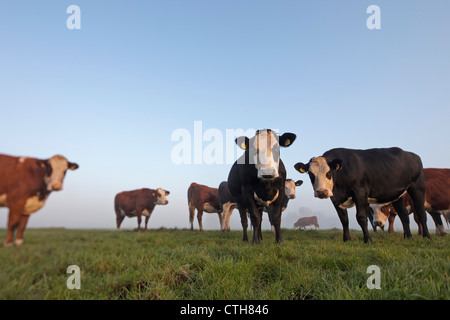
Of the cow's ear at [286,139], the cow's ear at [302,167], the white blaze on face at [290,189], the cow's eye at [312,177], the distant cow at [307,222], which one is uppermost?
the cow's ear at [286,139]

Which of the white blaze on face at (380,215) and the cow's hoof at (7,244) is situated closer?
the cow's hoof at (7,244)

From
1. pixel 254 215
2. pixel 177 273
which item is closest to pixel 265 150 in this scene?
pixel 254 215

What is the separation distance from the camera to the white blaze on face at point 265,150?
5358 mm

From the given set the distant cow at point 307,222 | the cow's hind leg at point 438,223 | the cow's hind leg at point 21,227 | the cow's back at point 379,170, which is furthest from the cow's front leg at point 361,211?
the distant cow at point 307,222

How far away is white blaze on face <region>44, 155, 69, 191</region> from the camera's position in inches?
51.6

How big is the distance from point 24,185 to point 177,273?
2452 mm

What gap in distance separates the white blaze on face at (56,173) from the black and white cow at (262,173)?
397 cm

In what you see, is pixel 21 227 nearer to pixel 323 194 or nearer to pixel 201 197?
pixel 323 194

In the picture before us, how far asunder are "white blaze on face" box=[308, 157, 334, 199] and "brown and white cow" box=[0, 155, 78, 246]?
20.9 feet

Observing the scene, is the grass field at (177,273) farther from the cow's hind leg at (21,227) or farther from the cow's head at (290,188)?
the cow's head at (290,188)

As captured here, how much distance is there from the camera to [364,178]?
7781 millimetres
